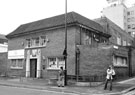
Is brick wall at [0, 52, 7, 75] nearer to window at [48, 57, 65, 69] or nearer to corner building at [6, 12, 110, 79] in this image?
corner building at [6, 12, 110, 79]

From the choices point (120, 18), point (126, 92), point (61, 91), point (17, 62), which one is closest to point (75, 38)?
point (61, 91)

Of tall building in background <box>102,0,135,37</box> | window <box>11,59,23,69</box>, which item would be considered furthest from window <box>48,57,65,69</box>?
tall building in background <box>102,0,135,37</box>

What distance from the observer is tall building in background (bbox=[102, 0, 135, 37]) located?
6669 centimetres

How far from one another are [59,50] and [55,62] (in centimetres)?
157

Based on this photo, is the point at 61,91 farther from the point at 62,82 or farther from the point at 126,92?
the point at 126,92

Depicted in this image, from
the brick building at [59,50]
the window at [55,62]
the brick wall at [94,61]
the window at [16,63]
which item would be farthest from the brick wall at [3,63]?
the brick wall at [94,61]

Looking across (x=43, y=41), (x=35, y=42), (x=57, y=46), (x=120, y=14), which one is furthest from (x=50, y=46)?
(x=120, y=14)

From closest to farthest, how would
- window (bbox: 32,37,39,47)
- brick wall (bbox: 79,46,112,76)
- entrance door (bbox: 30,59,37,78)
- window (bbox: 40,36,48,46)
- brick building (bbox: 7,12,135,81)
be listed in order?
brick wall (bbox: 79,46,112,76) < brick building (bbox: 7,12,135,81) < window (bbox: 40,36,48,46) < entrance door (bbox: 30,59,37,78) < window (bbox: 32,37,39,47)

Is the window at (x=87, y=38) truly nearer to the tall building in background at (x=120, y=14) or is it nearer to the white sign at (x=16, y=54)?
the white sign at (x=16, y=54)

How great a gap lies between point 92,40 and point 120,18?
5172 centimetres

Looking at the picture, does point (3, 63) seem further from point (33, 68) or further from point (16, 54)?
point (33, 68)

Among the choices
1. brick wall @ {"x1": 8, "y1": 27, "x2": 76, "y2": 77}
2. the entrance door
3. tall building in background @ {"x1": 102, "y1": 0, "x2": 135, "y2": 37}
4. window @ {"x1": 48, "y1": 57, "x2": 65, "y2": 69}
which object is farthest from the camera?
tall building in background @ {"x1": 102, "y1": 0, "x2": 135, "y2": 37}

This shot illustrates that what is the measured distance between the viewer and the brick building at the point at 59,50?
16.5 m

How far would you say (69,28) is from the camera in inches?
730
